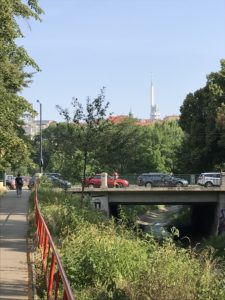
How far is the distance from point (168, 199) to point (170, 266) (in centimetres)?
4123

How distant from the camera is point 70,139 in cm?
2581

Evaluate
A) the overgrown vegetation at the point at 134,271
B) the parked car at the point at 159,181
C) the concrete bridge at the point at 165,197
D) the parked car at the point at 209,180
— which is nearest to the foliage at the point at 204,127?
the parked car at the point at 209,180

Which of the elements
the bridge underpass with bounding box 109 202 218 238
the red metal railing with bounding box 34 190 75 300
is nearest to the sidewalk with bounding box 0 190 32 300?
the red metal railing with bounding box 34 190 75 300

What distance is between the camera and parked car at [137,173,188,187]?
52.4 m

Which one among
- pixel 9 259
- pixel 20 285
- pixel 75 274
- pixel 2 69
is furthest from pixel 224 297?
pixel 2 69

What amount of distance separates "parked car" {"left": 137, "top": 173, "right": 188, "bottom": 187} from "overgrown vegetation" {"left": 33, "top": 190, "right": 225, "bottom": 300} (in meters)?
39.7

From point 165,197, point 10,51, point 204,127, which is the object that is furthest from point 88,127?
point 204,127

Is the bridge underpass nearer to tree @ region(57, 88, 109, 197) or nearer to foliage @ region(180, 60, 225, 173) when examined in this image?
foliage @ region(180, 60, 225, 173)

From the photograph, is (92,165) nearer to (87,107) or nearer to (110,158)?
(110,158)

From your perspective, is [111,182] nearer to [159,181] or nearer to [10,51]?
[159,181]

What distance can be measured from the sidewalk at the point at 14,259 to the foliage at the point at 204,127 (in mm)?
42330

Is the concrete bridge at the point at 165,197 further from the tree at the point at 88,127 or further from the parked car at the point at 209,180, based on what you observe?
the tree at the point at 88,127

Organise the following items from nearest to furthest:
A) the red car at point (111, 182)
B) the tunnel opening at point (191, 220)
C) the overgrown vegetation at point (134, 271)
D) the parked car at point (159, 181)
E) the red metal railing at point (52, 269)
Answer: the red metal railing at point (52, 269) < the overgrown vegetation at point (134, 271) < the tunnel opening at point (191, 220) < the parked car at point (159, 181) < the red car at point (111, 182)

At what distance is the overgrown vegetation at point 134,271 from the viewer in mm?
7543
